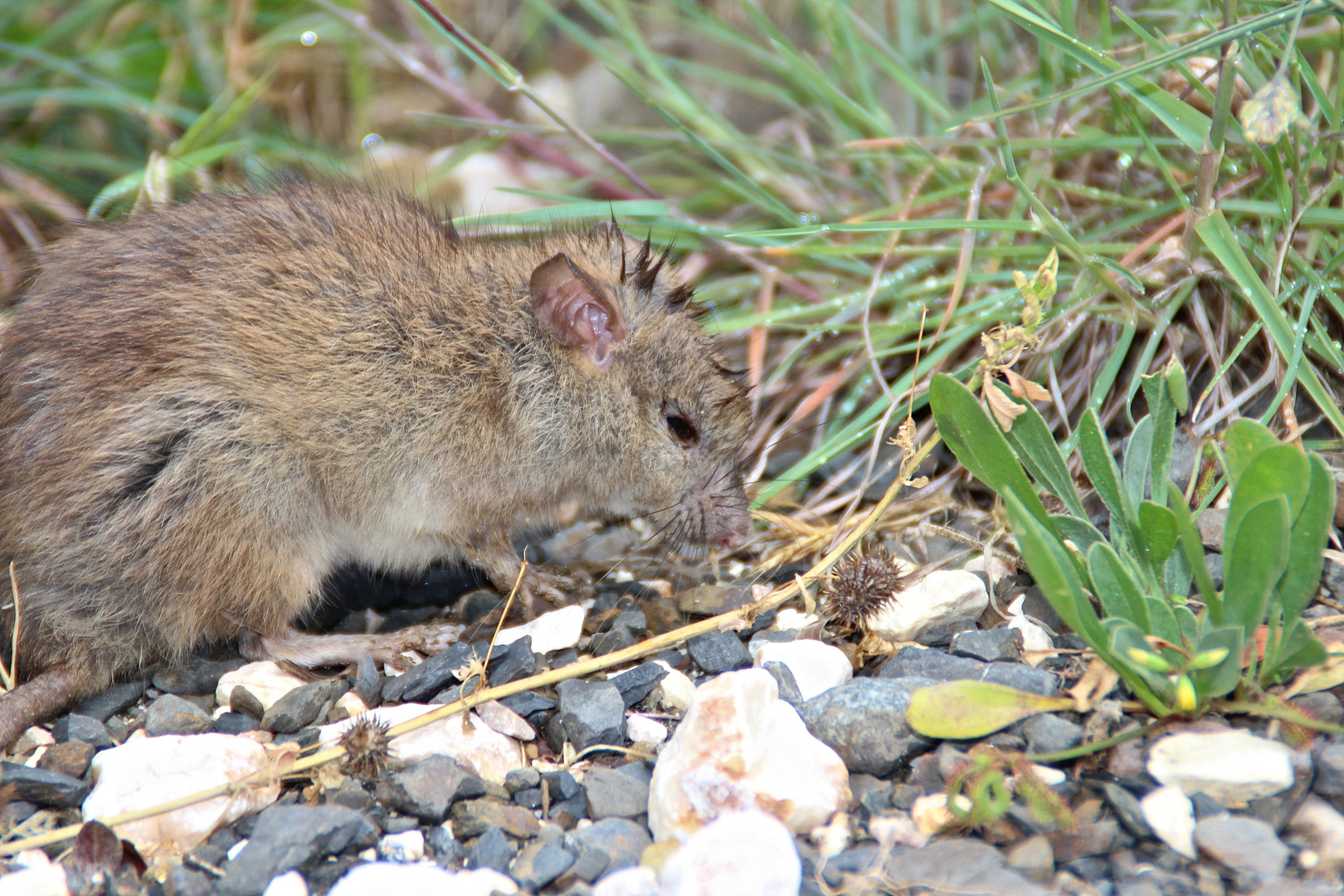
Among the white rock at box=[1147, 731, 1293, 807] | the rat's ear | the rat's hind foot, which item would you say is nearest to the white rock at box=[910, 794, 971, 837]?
the white rock at box=[1147, 731, 1293, 807]

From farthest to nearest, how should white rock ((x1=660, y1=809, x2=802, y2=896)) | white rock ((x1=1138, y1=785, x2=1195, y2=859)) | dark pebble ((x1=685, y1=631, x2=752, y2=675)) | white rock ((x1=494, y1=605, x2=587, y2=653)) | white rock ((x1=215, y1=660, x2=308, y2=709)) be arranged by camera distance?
white rock ((x1=494, y1=605, x2=587, y2=653)) → white rock ((x1=215, y1=660, x2=308, y2=709)) → dark pebble ((x1=685, y1=631, x2=752, y2=675)) → white rock ((x1=1138, y1=785, x2=1195, y2=859)) → white rock ((x1=660, y1=809, x2=802, y2=896))

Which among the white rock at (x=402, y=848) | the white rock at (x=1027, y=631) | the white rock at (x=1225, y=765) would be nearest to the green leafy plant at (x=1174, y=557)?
the white rock at (x=1225, y=765)

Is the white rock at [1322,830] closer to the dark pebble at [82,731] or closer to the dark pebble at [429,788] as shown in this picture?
the dark pebble at [429,788]

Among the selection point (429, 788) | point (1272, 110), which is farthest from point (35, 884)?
point (1272, 110)

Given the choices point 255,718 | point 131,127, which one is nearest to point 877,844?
point 255,718

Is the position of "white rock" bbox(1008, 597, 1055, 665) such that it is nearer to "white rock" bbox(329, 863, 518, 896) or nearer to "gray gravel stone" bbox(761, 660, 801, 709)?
"gray gravel stone" bbox(761, 660, 801, 709)

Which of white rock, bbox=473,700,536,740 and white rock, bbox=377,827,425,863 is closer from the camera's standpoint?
white rock, bbox=377,827,425,863
